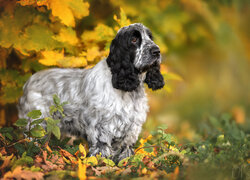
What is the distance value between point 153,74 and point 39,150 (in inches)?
69.8

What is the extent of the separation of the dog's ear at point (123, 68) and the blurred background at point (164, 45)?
819 mm

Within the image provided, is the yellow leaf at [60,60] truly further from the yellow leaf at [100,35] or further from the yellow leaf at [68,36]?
the yellow leaf at [100,35]

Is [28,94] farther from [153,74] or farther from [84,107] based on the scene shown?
[153,74]

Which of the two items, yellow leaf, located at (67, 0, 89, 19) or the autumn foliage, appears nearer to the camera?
the autumn foliage

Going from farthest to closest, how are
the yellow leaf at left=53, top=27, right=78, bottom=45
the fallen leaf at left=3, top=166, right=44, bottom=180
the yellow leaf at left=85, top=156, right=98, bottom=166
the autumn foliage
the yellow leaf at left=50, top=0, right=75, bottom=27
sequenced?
1. the yellow leaf at left=53, top=27, right=78, bottom=45
2. the yellow leaf at left=50, top=0, right=75, bottom=27
3. the yellow leaf at left=85, top=156, right=98, bottom=166
4. the autumn foliage
5. the fallen leaf at left=3, top=166, right=44, bottom=180

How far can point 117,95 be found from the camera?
163 inches

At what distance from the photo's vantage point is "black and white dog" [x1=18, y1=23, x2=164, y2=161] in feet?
13.4

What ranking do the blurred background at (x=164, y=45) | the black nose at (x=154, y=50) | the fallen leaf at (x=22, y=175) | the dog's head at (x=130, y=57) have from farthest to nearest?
the blurred background at (x=164, y=45)
the dog's head at (x=130, y=57)
the black nose at (x=154, y=50)
the fallen leaf at (x=22, y=175)

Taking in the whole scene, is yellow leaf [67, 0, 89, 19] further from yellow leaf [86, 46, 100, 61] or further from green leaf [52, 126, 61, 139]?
green leaf [52, 126, 61, 139]

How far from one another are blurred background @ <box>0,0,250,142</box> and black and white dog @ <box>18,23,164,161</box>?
0.74 metres

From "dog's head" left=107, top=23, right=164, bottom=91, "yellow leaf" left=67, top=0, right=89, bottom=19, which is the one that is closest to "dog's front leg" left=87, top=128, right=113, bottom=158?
"dog's head" left=107, top=23, right=164, bottom=91

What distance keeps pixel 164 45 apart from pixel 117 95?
1.55 metres

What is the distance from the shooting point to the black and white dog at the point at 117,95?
160 inches

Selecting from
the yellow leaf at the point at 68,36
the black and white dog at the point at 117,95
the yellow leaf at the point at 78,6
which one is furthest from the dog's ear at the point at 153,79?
the yellow leaf at the point at 68,36
